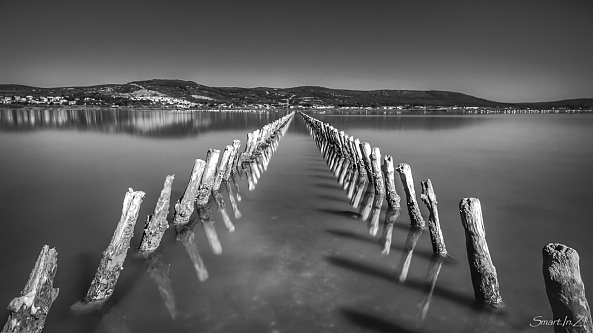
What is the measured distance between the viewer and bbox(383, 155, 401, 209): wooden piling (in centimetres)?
630

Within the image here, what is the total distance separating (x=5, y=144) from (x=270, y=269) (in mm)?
19027

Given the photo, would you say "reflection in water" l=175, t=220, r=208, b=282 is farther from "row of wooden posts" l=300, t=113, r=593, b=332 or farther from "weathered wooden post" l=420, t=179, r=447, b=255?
"weathered wooden post" l=420, t=179, r=447, b=255

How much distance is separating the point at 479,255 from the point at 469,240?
0.55 ft

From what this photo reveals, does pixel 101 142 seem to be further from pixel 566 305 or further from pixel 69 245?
pixel 566 305

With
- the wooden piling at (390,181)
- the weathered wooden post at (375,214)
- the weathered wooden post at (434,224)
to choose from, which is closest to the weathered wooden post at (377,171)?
the weathered wooden post at (375,214)

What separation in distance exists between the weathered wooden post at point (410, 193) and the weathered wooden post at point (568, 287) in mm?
2973

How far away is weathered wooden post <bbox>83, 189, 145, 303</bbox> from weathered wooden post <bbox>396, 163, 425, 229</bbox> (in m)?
3.91

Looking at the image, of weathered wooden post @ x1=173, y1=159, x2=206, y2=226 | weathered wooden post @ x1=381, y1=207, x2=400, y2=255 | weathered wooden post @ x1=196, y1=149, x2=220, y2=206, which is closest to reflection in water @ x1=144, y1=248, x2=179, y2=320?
weathered wooden post @ x1=173, y1=159, x2=206, y2=226

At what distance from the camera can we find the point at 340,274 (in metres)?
4.14

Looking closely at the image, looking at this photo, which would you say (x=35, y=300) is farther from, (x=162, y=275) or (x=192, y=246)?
(x=192, y=246)

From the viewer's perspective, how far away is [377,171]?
25.1ft

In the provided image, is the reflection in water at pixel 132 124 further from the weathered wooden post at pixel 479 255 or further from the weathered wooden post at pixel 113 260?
the weathered wooden post at pixel 479 255

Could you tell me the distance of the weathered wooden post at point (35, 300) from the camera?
244cm

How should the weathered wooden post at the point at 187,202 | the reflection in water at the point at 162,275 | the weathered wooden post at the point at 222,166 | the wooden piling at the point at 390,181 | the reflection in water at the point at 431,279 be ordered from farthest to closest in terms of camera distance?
the weathered wooden post at the point at 222,166
the wooden piling at the point at 390,181
the weathered wooden post at the point at 187,202
the reflection in water at the point at 162,275
the reflection in water at the point at 431,279
